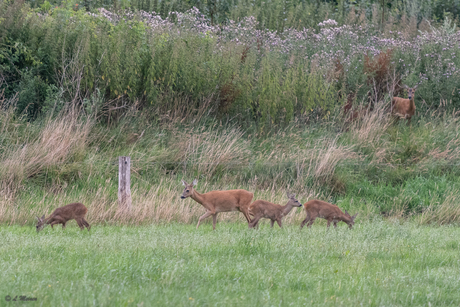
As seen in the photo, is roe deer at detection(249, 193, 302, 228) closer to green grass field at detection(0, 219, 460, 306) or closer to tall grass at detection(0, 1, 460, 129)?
green grass field at detection(0, 219, 460, 306)

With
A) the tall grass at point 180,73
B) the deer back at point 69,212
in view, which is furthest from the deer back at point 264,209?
the tall grass at point 180,73

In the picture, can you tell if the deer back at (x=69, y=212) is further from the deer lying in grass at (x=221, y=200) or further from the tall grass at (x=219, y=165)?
the deer lying in grass at (x=221, y=200)

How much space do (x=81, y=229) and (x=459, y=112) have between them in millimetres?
12953

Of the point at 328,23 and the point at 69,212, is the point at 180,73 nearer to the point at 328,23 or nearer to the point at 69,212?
the point at 69,212

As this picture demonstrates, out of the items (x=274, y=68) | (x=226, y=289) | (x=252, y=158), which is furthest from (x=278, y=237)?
(x=274, y=68)

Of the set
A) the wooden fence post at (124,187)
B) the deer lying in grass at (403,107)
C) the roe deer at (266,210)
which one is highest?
the deer lying in grass at (403,107)

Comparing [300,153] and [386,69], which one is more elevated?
[386,69]

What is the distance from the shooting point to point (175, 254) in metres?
7.87

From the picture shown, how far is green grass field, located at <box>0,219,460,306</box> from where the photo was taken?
5805 mm

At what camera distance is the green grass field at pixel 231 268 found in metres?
5.80

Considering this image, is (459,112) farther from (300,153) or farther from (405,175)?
(300,153)

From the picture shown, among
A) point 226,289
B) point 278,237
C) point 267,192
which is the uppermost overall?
point 226,289

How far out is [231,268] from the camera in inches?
280

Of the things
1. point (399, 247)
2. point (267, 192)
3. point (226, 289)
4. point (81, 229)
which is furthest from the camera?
point (267, 192)
